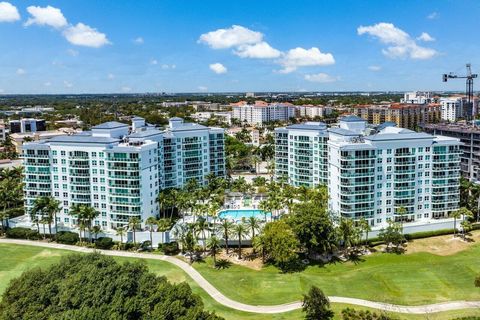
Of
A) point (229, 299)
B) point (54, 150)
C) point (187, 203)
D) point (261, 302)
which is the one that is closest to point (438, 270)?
point (261, 302)

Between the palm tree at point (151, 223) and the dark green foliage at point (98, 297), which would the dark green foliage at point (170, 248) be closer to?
the palm tree at point (151, 223)

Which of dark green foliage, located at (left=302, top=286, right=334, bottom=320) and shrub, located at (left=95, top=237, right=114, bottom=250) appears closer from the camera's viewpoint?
dark green foliage, located at (left=302, top=286, right=334, bottom=320)

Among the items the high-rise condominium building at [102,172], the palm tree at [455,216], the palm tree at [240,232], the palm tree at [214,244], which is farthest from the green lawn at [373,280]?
the high-rise condominium building at [102,172]

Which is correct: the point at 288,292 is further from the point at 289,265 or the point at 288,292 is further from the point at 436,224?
the point at 436,224

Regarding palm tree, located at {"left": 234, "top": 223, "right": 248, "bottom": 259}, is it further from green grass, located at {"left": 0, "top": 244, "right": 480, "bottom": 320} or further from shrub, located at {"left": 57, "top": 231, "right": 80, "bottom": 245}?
shrub, located at {"left": 57, "top": 231, "right": 80, "bottom": 245}

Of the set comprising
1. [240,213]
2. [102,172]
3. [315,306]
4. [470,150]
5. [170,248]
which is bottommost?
[170,248]

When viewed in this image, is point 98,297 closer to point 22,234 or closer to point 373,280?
point 373,280

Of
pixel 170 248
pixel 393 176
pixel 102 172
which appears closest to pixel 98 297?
pixel 170 248

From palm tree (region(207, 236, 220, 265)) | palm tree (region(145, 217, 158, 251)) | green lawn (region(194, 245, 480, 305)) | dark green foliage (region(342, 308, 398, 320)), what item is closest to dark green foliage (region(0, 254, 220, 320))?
green lawn (region(194, 245, 480, 305))
